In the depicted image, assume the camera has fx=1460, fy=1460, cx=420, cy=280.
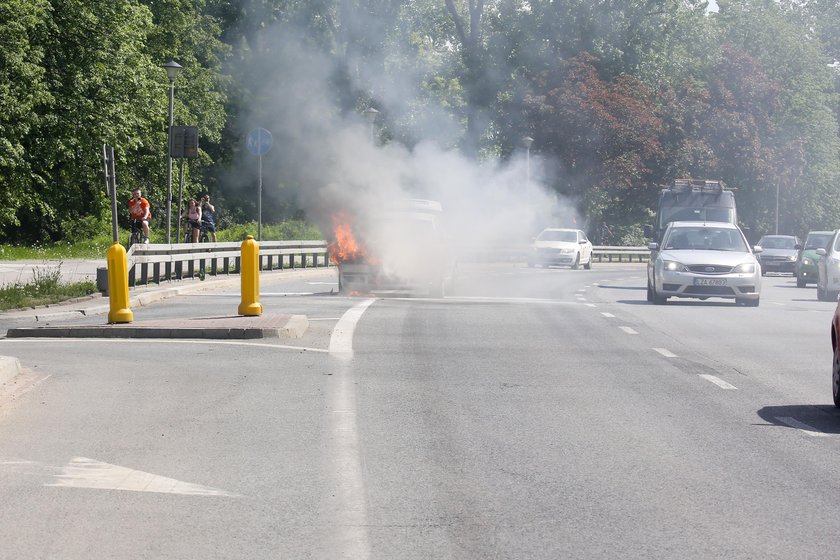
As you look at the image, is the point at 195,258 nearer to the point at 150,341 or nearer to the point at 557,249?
the point at 150,341

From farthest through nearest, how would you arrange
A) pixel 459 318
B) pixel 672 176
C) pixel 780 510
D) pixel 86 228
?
pixel 672 176, pixel 86 228, pixel 459 318, pixel 780 510

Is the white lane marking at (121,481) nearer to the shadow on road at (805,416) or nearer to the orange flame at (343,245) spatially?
the shadow on road at (805,416)

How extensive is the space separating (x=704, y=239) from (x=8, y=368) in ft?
58.3

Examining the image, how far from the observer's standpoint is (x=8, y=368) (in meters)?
12.2

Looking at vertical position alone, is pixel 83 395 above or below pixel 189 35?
below

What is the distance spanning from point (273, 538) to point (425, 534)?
653 millimetres

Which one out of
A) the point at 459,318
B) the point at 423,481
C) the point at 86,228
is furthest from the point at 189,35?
the point at 423,481

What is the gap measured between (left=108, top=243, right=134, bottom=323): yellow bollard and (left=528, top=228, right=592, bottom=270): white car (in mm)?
35233

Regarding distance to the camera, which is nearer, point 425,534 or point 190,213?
point 425,534

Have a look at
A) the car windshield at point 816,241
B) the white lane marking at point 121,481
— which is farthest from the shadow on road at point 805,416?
the car windshield at point 816,241

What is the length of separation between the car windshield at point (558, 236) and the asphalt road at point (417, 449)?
3587 cm

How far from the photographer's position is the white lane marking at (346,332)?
49.7 feet

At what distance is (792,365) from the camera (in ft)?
47.3

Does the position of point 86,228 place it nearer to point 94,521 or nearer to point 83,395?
point 83,395
